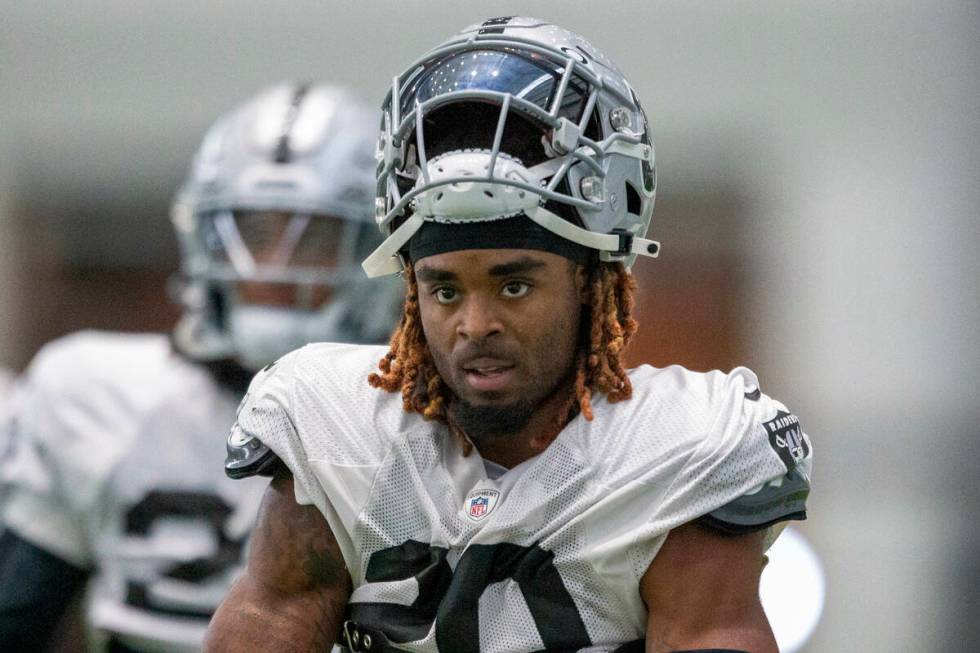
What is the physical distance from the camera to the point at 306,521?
5.82 ft

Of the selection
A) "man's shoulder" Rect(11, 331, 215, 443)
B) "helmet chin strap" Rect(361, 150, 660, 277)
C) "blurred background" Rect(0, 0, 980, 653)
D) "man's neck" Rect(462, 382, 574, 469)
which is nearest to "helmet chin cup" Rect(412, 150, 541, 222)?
"helmet chin strap" Rect(361, 150, 660, 277)

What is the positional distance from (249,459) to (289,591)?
148 millimetres

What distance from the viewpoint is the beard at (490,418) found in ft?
5.82

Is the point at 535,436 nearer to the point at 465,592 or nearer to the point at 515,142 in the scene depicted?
the point at 465,592

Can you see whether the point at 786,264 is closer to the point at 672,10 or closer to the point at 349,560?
the point at 672,10

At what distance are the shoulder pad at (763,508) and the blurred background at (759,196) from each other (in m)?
3.40

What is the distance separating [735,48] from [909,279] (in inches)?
40.1

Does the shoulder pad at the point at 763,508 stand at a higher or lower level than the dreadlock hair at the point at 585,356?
lower

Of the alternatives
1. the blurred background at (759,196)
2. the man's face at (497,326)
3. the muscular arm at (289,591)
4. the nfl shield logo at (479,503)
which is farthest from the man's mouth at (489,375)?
the blurred background at (759,196)

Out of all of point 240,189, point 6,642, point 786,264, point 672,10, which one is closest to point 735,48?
point 672,10

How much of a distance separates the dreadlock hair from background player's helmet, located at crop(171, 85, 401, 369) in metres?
1.23

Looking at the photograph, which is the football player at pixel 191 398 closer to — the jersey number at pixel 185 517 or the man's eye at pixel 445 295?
the jersey number at pixel 185 517

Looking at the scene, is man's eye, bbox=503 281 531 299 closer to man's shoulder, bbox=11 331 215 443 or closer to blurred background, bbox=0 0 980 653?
man's shoulder, bbox=11 331 215 443

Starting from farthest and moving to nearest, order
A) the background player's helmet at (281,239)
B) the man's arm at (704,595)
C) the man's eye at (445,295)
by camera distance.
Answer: the background player's helmet at (281,239)
the man's eye at (445,295)
the man's arm at (704,595)
